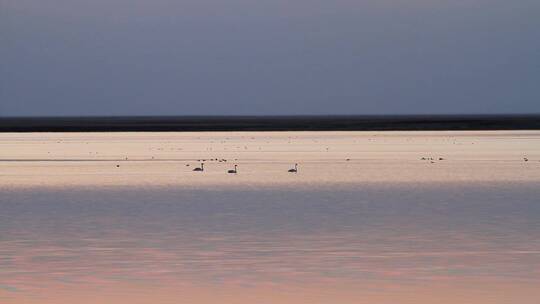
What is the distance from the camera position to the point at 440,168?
4084 cm

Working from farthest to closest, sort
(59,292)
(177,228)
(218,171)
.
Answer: (218,171)
(177,228)
(59,292)

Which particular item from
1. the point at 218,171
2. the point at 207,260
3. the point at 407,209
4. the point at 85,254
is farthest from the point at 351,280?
the point at 218,171

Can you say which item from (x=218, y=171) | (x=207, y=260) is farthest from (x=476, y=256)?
(x=218, y=171)

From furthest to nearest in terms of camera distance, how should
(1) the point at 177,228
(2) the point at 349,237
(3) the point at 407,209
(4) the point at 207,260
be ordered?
(3) the point at 407,209 < (1) the point at 177,228 < (2) the point at 349,237 < (4) the point at 207,260

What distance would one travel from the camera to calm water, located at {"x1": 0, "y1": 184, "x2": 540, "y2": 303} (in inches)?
562

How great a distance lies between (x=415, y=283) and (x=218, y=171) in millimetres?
25895

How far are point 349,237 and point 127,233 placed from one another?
135 inches

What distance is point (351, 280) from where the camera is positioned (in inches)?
545

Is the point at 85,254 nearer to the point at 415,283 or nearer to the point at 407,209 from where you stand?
the point at 415,283

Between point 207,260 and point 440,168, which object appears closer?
point 207,260

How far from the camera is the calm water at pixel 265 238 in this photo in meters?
14.3

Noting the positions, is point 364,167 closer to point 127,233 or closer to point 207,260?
point 127,233

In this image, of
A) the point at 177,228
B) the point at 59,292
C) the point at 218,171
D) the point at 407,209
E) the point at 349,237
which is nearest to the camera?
the point at 59,292

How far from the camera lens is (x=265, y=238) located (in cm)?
1822
